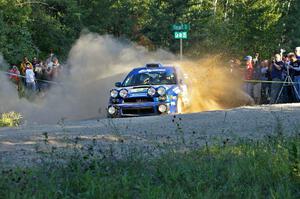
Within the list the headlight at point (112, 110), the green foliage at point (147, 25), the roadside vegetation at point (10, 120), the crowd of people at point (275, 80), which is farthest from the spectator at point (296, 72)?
the green foliage at point (147, 25)

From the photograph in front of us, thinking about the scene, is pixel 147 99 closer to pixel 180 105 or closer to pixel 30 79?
pixel 180 105

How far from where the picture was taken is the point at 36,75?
26.7 metres

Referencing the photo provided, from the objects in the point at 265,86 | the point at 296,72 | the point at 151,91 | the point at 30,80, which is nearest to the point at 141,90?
the point at 151,91

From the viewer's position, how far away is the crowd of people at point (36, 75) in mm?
24375

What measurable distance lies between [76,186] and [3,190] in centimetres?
77

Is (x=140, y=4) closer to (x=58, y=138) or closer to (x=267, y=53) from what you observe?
(x=267, y=53)

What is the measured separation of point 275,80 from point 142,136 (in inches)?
430

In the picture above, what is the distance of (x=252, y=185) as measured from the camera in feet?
21.3

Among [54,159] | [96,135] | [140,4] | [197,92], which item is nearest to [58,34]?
[140,4]

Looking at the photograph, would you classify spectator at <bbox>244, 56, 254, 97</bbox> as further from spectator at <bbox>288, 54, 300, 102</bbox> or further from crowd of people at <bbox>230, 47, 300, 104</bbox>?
spectator at <bbox>288, 54, 300, 102</bbox>

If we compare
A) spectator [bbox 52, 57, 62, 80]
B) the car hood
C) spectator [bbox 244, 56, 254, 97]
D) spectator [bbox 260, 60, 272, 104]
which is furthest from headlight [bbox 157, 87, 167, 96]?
spectator [bbox 52, 57, 62, 80]

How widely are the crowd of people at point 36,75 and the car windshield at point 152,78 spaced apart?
289 inches

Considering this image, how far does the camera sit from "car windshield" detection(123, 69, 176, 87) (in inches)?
687

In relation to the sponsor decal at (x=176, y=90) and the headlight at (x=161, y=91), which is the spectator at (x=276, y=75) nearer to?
the sponsor decal at (x=176, y=90)
